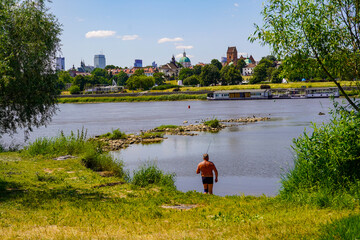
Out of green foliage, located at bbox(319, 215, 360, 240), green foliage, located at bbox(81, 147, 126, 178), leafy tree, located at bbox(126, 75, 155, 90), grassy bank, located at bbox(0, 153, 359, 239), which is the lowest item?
green foliage, located at bbox(81, 147, 126, 178)

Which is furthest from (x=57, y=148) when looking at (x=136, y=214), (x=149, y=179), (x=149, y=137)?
(x=149, y=137)

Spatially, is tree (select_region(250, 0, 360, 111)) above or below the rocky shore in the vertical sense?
above

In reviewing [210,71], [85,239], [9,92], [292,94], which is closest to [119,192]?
[9,92]

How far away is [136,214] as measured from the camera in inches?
481

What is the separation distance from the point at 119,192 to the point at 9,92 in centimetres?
574

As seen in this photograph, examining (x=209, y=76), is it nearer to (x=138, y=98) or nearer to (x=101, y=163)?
(x=138, y=98)

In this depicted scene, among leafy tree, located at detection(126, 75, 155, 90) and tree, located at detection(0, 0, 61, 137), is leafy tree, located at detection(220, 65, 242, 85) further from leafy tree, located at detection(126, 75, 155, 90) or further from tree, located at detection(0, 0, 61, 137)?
tree, located at detection(0, 0, 61, 137)

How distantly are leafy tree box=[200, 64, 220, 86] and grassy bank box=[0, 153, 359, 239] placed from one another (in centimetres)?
17719

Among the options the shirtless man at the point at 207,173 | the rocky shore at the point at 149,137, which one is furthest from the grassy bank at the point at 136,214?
the rocky shore at the point at 149,137

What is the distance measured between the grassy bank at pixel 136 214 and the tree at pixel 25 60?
3244 mm

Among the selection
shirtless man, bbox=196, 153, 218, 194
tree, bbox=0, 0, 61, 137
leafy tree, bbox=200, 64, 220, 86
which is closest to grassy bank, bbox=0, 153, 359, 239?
shirtless man, bbox=196, 153, 218, 194

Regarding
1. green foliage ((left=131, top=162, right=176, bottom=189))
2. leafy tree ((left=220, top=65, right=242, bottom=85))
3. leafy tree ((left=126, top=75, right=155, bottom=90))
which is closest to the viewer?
green foliage ((left=131, top=162, right=176, bottom=189))

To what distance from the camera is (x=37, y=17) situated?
52.1 feet

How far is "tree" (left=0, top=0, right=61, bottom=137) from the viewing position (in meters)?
14.7
